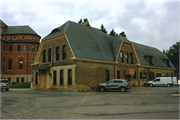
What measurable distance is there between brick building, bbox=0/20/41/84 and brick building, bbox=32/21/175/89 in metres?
26.8

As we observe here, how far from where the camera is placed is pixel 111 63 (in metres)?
27.9

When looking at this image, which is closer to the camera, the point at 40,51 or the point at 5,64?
the point at 40,51

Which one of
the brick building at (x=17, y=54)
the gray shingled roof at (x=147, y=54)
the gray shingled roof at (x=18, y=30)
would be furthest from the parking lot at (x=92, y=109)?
the gray shingled roof at (x=18, y=30)

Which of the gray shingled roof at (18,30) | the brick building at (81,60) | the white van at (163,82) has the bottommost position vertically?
the white van at (163,82)

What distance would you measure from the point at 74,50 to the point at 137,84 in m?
15.5

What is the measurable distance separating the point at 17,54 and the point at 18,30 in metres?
9.18

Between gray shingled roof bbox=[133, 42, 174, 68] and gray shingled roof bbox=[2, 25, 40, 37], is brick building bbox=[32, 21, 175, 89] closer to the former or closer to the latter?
gray shingled roof bbox=[133, 42, 174, 68]

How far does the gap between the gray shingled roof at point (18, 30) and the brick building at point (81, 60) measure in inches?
1281

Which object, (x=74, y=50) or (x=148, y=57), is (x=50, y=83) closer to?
(x=74, y=50)

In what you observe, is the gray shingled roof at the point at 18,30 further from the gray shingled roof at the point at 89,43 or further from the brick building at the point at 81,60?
the gray shingled roof at the point at 89,43

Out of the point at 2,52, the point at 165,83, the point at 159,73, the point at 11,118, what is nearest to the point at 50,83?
the point at 11,118

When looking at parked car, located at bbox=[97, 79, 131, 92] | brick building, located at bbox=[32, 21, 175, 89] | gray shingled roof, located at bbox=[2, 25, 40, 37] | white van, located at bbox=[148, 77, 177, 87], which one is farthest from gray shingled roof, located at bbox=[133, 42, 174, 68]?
gray shingled roof, located at bbox=[2, 25, 40, 37]

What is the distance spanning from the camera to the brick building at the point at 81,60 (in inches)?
954

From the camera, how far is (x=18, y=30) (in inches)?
2413
